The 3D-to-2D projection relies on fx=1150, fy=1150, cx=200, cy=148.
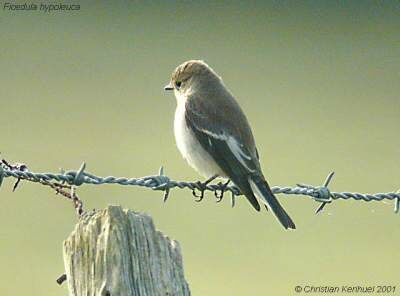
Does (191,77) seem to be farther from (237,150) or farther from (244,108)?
(244,108)

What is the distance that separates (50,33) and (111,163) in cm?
718

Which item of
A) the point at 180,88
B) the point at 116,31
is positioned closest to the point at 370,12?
the point at 116,31

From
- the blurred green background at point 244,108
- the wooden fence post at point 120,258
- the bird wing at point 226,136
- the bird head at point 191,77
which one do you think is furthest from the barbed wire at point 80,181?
the blurred green background at point 244,108

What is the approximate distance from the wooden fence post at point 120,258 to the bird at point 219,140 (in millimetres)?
→ 2795

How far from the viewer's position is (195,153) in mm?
7066

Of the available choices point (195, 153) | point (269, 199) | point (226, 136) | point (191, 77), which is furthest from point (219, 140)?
point (191, 77)

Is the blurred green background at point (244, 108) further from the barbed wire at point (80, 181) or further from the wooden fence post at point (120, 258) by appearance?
the wooden fence post at point (120, 258)

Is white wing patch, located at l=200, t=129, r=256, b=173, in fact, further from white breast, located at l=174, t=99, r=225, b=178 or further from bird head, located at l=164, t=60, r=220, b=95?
bird head, located at l=164, t=60, r=220, b=95

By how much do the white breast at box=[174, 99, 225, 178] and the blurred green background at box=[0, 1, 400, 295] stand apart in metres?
2.38

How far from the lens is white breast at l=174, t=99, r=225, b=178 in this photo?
7.02 m

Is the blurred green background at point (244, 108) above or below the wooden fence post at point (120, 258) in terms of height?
above

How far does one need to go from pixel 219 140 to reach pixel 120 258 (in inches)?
135

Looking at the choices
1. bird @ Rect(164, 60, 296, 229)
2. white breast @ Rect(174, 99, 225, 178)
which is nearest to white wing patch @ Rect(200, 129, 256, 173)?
bird @ Rect(164, 60, 296, 229)

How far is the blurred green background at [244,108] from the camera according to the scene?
10.4m
